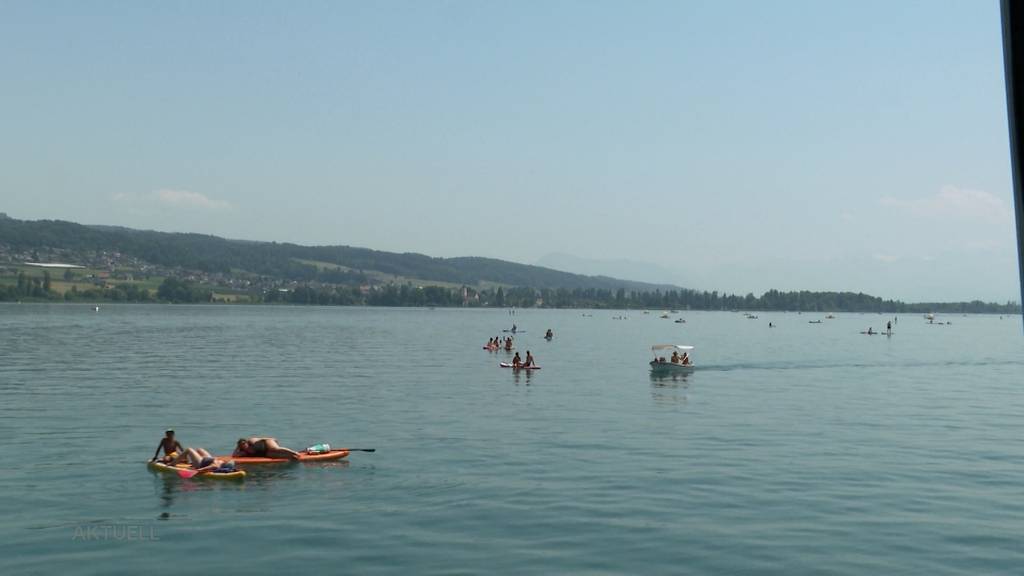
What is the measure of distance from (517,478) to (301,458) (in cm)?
875

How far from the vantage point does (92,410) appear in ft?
161

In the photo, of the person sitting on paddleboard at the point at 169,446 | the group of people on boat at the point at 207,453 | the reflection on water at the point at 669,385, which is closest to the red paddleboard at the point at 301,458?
the group of people on boat at the point at 207,453

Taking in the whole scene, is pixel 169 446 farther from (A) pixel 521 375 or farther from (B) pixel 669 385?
(A) pixel 521 375

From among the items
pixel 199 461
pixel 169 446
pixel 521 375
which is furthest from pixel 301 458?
pixel 521 375

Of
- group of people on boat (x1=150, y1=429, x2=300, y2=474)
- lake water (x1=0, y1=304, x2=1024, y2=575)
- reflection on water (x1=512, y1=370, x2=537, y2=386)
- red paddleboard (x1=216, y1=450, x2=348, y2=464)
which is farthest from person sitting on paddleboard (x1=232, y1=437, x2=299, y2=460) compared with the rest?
reflection on water (x1=512, y1=370, x2=537, y2=386)

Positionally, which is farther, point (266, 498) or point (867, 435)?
point (867, 435)

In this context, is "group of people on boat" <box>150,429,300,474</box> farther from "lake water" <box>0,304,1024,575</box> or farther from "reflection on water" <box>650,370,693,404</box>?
"reflection on water" <box>650,370,693,404</box>

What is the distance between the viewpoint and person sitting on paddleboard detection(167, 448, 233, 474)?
32031 mm

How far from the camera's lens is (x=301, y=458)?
113 feet

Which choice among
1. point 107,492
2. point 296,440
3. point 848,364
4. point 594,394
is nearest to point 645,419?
point 594,394

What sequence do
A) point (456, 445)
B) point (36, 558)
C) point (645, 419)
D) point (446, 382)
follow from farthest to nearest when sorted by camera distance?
point (446, 382) → point (645, 419) → point (456, 445) → point (36, 558)

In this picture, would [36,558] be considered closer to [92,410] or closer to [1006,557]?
[1006,557]

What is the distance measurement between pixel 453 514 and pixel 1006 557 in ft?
48.6

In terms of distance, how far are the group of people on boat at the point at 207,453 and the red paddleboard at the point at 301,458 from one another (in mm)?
150
